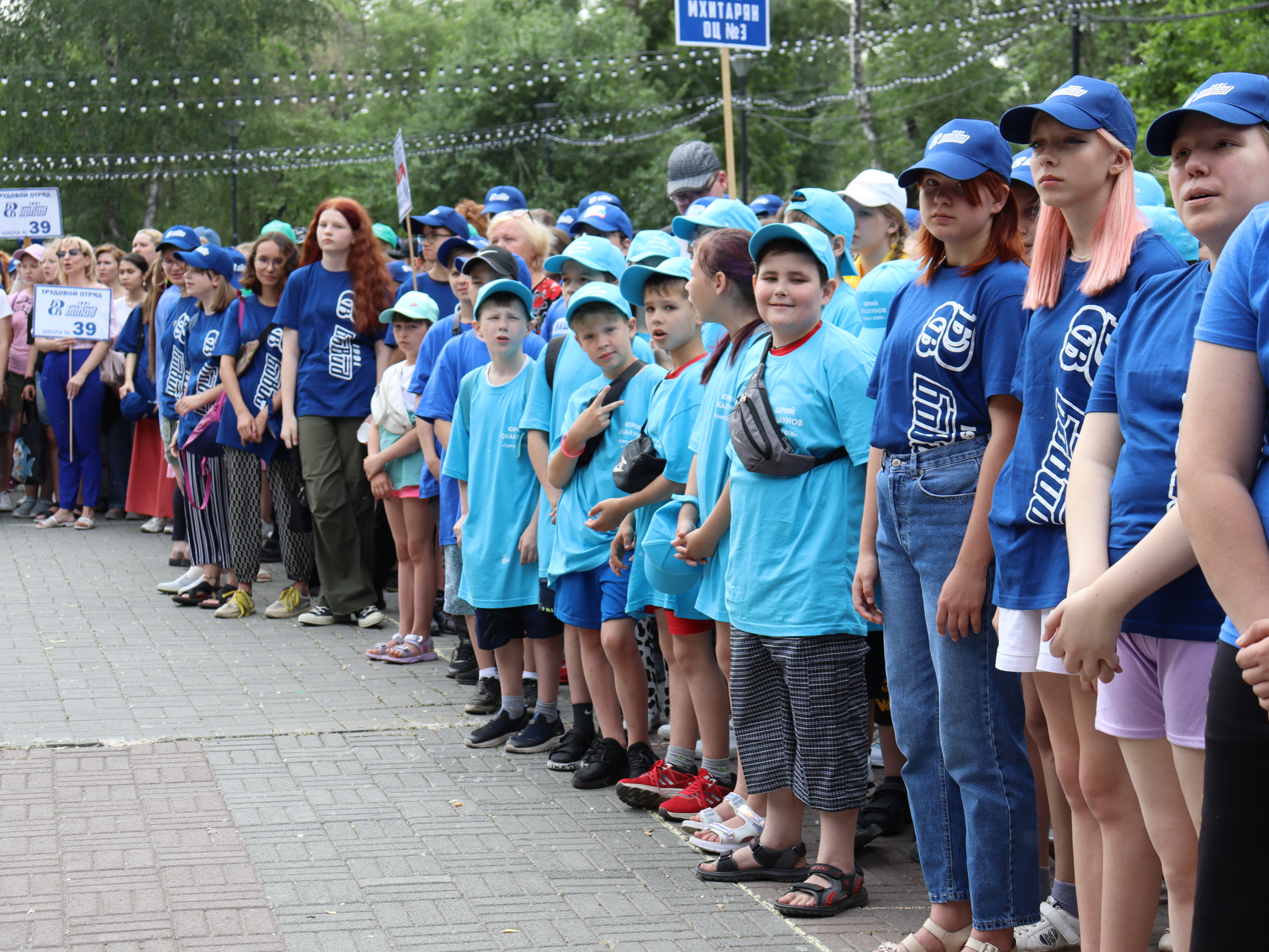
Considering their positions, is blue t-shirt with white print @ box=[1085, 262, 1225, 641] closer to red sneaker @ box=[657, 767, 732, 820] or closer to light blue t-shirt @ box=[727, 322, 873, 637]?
light blue t-shirt @ box=[727, 322, 873, 637]

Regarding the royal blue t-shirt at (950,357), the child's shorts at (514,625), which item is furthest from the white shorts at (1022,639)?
the child's shorts at (514,625)

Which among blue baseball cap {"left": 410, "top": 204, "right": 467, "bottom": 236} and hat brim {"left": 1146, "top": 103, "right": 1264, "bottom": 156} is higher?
blue baseball cap {"left": 410, "top": 204, "right": 467, "bottom": 236}

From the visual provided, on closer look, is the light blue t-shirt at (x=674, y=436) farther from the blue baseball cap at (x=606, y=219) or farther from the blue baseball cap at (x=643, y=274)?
the blue baseball cap at (x=606, y=219)

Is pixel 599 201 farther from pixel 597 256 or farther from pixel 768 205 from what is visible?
pixel 597 256

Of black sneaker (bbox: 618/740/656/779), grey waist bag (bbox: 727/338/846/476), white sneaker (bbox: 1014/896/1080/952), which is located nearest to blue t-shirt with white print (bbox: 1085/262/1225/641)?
white sneaker (bbox: 1014/896/1080/952)

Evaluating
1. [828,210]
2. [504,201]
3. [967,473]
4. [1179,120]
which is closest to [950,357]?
[967,473]

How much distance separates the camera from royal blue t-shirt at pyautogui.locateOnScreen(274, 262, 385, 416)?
28.8ft

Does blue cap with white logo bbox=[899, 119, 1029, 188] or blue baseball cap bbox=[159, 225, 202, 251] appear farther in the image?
blue baseball cap bbox=[159, 225, 202, 251]

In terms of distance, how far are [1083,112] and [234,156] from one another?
2807 cm

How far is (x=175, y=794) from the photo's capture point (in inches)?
213

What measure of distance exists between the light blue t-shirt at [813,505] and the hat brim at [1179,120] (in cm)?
163

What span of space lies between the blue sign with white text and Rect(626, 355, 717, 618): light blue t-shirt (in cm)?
357

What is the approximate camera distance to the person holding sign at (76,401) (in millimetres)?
13023

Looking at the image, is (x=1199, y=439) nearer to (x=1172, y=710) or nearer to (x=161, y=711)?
(x=1172, y=710)
